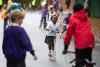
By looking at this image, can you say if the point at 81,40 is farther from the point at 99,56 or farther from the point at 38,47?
the point at 38,47

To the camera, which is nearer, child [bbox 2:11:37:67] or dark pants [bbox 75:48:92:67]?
child [bbox 2:11:37:67]

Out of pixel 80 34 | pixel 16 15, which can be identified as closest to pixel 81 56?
pixel 80 34

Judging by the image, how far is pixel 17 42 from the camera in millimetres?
8680

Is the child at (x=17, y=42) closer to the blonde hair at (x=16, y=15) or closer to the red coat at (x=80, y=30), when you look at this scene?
the blonde hair at (x=16, y=15)

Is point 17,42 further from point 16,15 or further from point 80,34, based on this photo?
point 80,34

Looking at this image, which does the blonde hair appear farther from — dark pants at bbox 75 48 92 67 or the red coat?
dark pants at bbox 75 48 92 67

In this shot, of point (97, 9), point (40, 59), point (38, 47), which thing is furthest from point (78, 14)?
point (97, 9)

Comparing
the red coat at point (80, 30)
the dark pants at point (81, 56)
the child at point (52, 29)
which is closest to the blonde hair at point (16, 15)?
the red coat at point (80, 30)

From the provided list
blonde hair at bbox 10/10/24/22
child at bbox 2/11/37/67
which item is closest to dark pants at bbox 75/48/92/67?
child at bbox 2/11/37/67

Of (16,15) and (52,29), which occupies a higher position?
(16,15)

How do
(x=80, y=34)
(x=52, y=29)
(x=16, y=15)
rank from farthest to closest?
(x=52, y=29) → (x=80, y=34) → (x=16, y=15)

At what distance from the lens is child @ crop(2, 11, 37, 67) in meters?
8.62

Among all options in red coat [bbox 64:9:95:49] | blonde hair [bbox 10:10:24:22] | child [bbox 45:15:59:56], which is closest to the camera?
blonde hair [bbox 10:10:24:22]

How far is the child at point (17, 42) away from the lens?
8.62 meters
